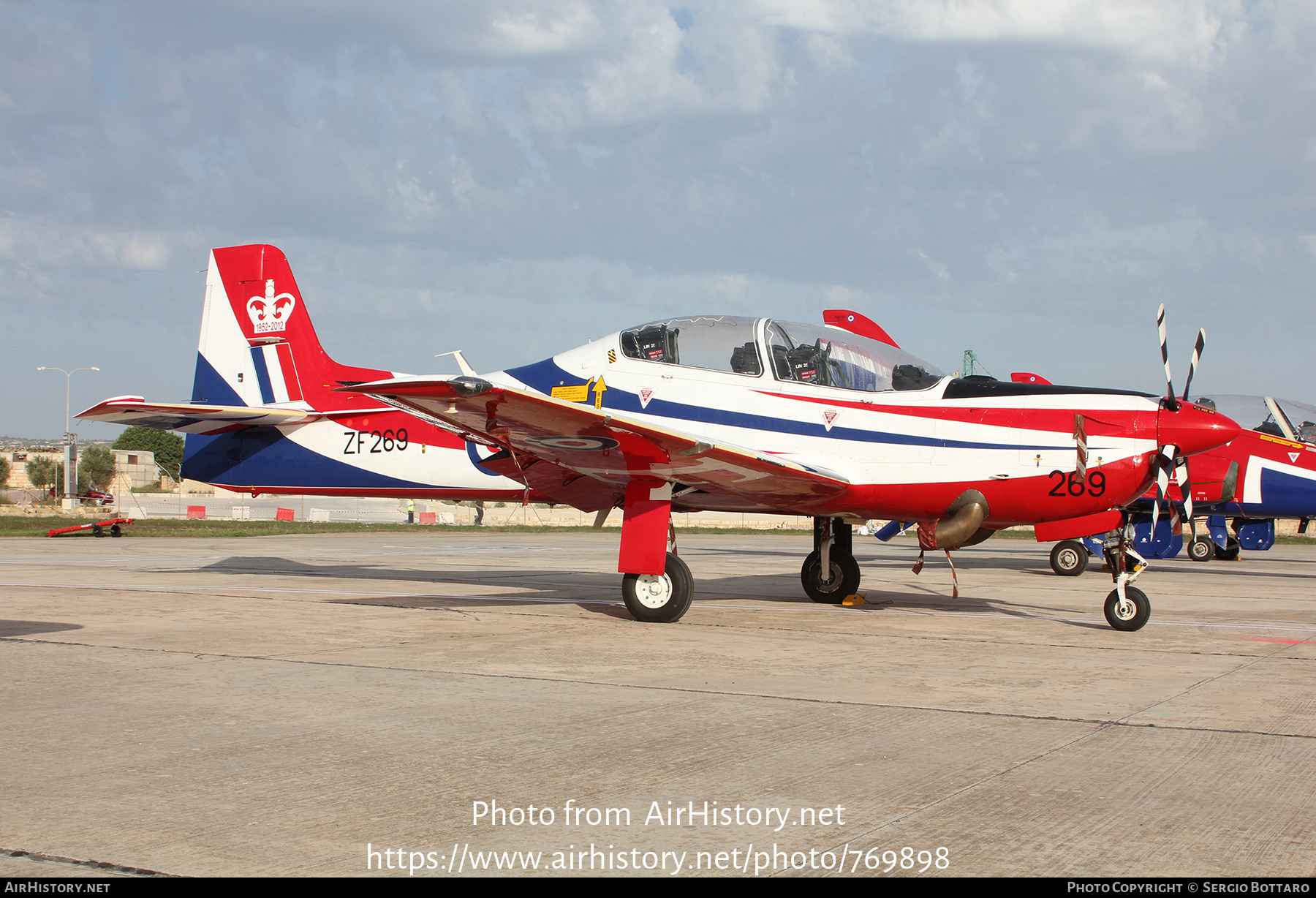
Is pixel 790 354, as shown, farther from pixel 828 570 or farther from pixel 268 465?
pixel 268 465

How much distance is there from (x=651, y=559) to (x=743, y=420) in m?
1.55

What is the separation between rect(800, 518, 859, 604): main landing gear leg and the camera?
10.7m

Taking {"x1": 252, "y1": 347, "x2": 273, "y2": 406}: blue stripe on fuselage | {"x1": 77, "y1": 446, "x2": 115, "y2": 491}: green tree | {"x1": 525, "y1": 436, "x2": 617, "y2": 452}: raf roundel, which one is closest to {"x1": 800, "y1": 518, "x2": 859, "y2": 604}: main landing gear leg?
{"x1": 525, "y1": 436, "x2": 617, "y2": 452}: raf roundel

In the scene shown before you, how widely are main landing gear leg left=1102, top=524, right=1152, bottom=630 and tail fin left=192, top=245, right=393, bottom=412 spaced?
8.46m

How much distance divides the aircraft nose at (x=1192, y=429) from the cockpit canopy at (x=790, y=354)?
1895 millimetres

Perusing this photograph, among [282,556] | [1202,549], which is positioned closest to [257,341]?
[282,556]

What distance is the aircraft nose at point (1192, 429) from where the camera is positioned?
7.93 m

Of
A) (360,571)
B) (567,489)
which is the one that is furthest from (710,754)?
(360,571)

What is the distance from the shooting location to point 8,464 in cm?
8162

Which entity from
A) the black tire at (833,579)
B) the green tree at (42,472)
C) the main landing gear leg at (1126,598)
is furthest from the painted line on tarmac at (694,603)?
the green tree at (42,472)

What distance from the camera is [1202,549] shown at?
21.5m

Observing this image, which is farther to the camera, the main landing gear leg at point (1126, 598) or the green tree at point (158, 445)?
the green tree at point (158, 445)

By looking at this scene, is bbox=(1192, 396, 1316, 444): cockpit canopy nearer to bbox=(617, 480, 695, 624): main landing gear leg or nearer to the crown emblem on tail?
bbox=(617, 480, 695, 624): main landing gear leg

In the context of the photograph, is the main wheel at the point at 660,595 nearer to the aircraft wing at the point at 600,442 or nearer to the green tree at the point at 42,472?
the aircraft wing at the point at 600,442
